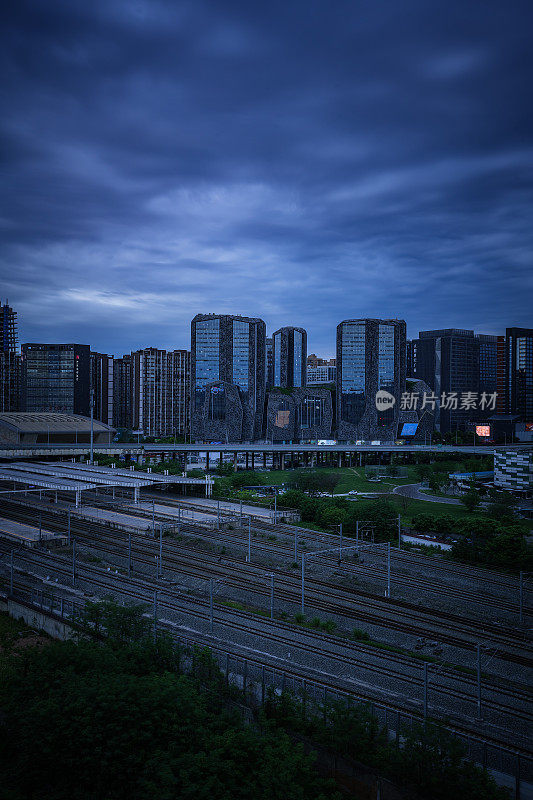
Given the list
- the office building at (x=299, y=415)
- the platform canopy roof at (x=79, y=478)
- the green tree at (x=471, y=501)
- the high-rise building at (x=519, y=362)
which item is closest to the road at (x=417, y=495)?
the green tree at (x=471, y=501)

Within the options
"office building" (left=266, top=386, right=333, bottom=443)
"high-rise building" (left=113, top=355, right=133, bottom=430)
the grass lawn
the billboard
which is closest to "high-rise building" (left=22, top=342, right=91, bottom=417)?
"high-rise building" (left=113, top=355, right=133, bottom=430)

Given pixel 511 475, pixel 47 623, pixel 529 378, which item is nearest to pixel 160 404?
pixel 511 475

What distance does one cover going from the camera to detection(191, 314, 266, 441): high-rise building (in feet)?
416

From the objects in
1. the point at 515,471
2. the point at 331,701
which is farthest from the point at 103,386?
the point at 331,701

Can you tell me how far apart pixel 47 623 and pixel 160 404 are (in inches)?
5481

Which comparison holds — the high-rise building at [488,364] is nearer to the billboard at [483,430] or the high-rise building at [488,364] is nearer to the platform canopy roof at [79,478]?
the billboard at [483,430]

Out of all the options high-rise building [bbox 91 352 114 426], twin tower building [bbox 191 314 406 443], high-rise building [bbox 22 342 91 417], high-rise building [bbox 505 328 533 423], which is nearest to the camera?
twin tower building [bbox 191 314 406 443]

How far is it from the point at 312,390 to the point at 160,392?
47040 mm

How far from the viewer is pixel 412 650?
22.8 meters

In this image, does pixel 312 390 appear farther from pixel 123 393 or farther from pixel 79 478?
pixel 79 478

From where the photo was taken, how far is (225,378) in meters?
130

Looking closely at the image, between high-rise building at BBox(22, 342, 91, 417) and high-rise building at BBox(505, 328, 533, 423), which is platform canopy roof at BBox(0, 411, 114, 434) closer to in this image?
high-rise building at BBox(22, 342, 91, 417)

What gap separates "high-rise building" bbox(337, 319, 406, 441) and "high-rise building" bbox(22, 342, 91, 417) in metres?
69.8

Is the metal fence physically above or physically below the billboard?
below
